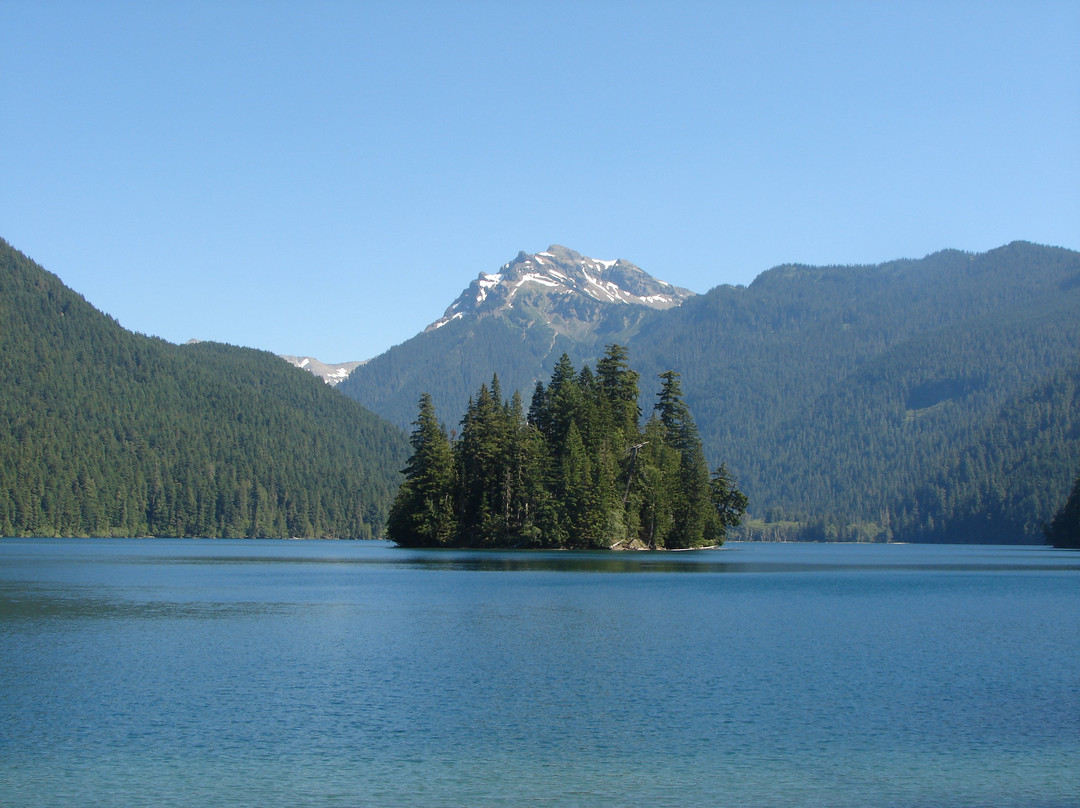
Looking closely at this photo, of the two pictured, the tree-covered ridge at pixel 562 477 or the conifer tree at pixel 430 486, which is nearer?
the tree-covered ridge at pixel 562 477

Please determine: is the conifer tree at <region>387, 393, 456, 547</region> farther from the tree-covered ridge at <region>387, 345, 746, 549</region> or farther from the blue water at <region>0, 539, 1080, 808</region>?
the blue water at <region>0, 539, 1080, 808</region>

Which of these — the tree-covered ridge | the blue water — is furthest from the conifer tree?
the blue water

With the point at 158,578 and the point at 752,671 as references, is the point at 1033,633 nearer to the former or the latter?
the point at 752,671

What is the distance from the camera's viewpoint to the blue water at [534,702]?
22.6 meters

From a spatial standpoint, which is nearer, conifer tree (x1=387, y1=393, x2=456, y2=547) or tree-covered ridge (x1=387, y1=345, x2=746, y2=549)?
tree-covered ridge (x1=387, y1=345, x2=746, y2=549)

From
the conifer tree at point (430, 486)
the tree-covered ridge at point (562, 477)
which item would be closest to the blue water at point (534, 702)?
the tree-covered ridge at point (562, 477)

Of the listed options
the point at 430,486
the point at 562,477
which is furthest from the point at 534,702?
the point at 430,486

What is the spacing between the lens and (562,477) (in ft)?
413

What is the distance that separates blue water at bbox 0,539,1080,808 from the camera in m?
22.6

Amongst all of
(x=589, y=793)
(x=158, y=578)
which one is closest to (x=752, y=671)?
(x=589, y=793)

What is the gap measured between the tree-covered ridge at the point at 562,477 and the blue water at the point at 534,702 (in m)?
61.9

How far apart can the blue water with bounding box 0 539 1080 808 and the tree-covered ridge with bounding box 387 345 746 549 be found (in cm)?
6193

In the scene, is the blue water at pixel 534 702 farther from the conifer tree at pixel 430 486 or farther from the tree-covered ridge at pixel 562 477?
the conifer tree at pixel 430 486

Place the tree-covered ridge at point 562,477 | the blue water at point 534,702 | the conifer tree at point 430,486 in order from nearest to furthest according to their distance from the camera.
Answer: the blue water at point 534,702, the tree-covered ridge at point 562,477, the conifer tree at point 430,486
